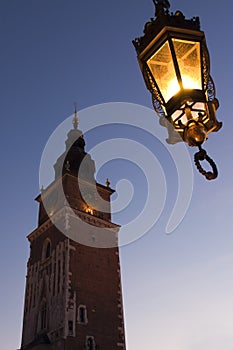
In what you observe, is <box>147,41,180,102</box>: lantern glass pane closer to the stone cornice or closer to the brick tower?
the brick tower

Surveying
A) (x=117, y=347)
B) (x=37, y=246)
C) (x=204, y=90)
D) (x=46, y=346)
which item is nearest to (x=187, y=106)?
(x=204, y=90)

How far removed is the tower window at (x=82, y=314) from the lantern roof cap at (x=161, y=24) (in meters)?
21.1

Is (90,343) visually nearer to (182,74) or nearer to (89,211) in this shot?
(89,211)

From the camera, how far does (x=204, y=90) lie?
3293mm

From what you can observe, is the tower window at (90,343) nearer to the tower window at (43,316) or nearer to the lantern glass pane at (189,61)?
the tower window at (43,316)

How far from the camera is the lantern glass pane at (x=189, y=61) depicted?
3.25 m

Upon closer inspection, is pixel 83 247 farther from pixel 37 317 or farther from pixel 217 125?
pixel 217 125

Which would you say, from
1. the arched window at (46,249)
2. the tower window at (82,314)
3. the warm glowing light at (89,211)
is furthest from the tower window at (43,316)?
the warm glowing light at (89,211)

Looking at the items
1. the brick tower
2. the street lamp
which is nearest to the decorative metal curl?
the street lamp

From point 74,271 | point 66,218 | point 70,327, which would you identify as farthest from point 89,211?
point 70,327

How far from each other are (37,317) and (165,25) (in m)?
24.1

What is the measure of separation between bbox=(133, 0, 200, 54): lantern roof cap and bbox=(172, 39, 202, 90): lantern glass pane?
144 millimetres

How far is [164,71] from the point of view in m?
3.32

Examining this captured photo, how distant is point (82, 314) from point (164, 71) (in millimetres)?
21342
